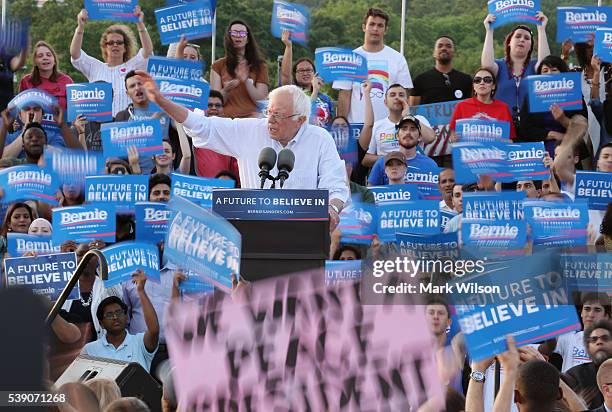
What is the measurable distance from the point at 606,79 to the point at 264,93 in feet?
8.79

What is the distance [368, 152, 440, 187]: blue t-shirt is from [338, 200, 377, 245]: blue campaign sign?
0.75m

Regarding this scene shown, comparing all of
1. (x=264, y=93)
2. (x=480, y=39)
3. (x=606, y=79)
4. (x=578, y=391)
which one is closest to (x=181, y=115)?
(x=578, y=391)

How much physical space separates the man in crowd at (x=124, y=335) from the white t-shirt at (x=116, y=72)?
3.39 metres

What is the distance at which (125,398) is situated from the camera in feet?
14.1

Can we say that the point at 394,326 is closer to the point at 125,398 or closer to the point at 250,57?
the point at 125,398

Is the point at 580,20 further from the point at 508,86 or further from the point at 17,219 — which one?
the point at 17,219

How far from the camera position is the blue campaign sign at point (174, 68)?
9375 millimetres

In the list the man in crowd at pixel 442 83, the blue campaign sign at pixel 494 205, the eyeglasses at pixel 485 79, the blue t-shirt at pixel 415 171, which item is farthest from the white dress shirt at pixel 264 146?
the man in crowd at pixel 442 83

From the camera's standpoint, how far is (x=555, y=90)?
31.2 feet

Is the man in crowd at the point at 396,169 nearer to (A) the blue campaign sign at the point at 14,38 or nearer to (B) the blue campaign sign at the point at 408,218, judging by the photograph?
(B) the blue campaign sign at the point at 408,218

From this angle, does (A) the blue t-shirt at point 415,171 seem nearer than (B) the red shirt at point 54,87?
Yes

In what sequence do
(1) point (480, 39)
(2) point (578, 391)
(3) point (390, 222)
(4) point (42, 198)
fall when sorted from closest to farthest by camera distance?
(2) point (578, 391), (3) point (390, 222), (4) point (42, 198), (1) point (480, 39)

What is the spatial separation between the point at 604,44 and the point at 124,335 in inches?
193

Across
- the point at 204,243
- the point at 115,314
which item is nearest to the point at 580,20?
the point at 115,314
